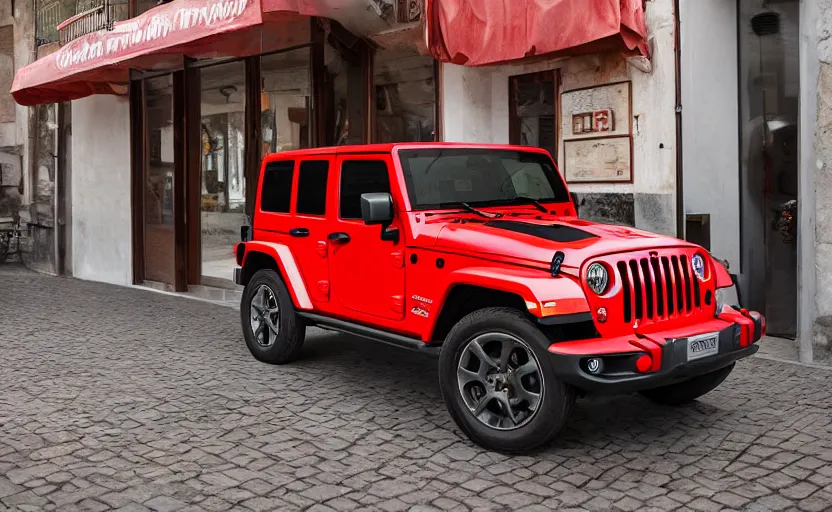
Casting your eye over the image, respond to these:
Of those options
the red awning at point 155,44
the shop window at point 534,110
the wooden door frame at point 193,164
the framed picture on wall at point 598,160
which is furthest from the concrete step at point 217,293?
the framed picture on wall at point 598,160

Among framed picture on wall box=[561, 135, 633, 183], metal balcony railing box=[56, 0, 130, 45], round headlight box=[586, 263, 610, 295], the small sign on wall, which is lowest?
round headlight box=[586, 263, 610, 295]

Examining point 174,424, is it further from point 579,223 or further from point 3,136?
point 3,136

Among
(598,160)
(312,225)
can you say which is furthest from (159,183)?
(312,225)

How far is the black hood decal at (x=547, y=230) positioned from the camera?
489cm

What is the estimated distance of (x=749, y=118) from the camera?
855 centimetres

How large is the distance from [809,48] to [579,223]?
3.00 meters

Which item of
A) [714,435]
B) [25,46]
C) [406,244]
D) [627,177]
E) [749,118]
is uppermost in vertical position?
[25,46]

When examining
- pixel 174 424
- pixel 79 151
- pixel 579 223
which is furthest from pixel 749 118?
pixel 79 151

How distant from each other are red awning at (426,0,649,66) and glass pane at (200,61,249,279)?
4.74m

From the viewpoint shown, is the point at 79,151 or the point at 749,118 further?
the point at 79,151

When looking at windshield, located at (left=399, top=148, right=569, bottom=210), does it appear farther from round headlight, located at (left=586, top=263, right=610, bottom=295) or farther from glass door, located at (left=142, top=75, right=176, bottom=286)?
glass door, located at (left=142, top=75, right=176, bottom=286)

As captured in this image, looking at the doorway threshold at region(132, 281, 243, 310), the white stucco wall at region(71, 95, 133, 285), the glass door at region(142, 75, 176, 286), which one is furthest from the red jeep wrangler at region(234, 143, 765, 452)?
the white stucco wall at region(71, 95, 133, 285)

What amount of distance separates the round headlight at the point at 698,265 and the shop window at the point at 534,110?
470 cm

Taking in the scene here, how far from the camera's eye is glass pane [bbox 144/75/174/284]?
→ 1374cm
